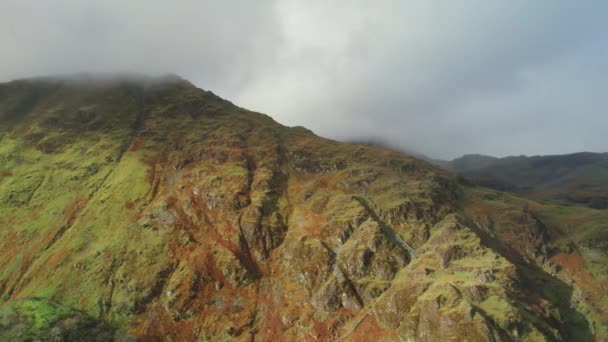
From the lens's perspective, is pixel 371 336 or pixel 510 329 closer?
pixel 510 329

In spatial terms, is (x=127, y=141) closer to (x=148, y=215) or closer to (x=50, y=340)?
(x=148, y=215)

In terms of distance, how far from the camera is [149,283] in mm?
83000

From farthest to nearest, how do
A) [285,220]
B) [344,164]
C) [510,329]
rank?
[344,164] < [285,220] < [510,329]

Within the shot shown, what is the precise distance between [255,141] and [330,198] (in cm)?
5648

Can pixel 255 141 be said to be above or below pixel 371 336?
above

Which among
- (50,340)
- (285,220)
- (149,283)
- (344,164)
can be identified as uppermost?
(344,164)

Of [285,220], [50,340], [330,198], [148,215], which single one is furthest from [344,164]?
[50,340]

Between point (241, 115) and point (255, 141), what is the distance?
35.4 meters

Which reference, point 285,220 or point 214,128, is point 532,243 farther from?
point 214,128

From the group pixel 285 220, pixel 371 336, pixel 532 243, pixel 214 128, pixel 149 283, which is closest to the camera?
pixel 371 336

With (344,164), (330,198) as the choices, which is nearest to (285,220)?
(330,198)

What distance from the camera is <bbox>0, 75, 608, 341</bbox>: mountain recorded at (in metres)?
68.5

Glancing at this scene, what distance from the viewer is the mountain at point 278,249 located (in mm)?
68500

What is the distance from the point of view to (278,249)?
93.7 m
